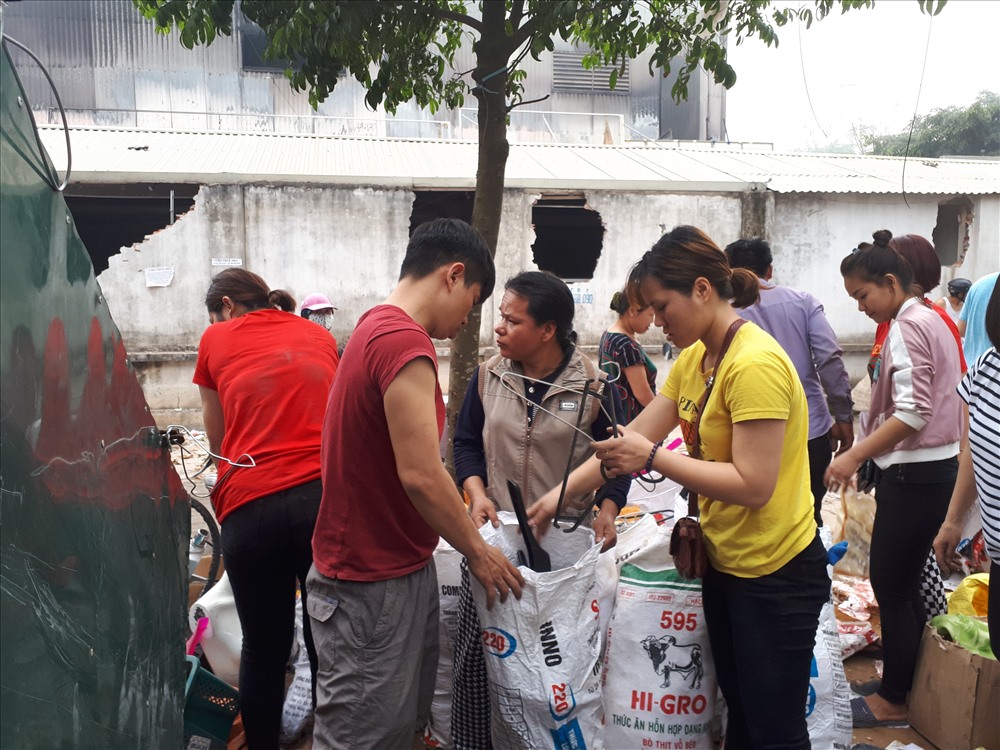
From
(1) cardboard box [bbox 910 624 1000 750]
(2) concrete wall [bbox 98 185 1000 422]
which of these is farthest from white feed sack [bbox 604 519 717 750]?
(2) concrete wall [bbox 98 185 1000 422]

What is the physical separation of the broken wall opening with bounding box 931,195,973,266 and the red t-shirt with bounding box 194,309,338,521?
38.1 ft

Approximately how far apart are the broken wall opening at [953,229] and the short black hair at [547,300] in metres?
11.0

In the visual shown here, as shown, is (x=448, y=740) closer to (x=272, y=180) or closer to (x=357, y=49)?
(x=357, y=49)

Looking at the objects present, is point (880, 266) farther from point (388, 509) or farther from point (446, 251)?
point (388, 509)

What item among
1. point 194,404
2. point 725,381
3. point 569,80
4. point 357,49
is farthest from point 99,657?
point 569,80

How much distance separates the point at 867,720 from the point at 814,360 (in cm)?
166

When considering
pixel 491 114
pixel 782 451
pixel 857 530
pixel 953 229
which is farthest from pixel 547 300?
pixel 953 229

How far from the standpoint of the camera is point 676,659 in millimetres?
2518

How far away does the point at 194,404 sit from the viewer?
33.0 ft

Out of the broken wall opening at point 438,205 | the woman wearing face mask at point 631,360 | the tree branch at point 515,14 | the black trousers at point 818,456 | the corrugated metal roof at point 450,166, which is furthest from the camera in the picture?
the broken wall opening at point 438,205

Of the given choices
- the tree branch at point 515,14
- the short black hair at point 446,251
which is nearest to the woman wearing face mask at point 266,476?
the short black hair at point 446,251

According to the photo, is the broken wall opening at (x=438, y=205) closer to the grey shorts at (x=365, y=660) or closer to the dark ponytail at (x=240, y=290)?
the dark ponytail at (x=240, y=290)

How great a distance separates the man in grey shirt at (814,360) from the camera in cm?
385

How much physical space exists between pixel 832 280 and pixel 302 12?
970 centimetres
